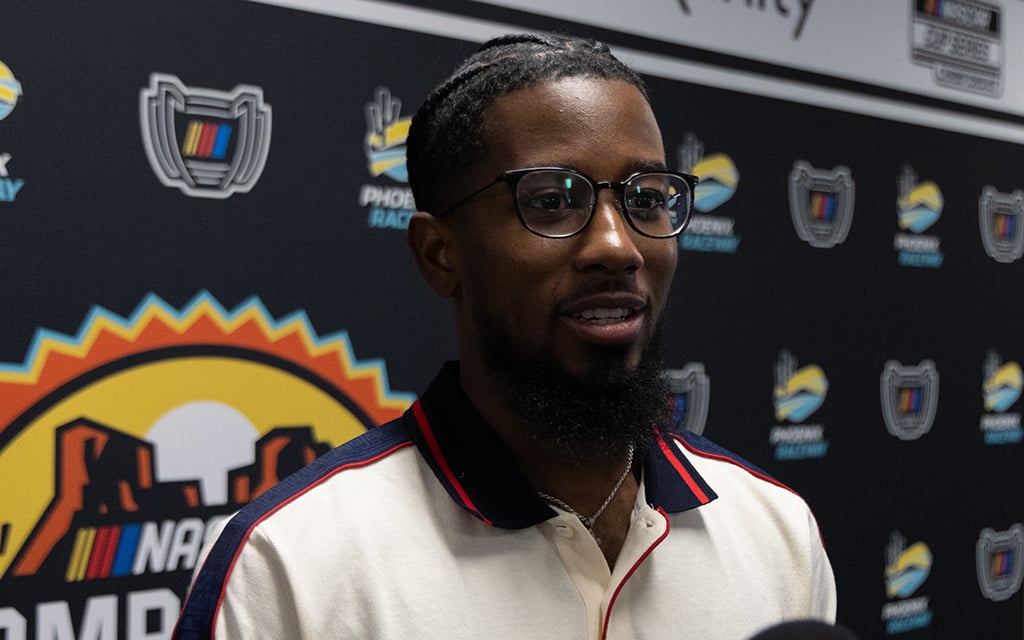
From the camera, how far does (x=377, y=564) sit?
30.6 inches

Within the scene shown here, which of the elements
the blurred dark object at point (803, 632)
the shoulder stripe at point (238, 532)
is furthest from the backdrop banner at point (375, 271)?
the blurred dark object at point (803, 632)

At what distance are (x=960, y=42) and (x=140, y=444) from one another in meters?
1.95

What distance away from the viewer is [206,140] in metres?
1.33

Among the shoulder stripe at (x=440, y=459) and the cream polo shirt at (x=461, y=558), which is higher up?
the shoulder stripe at (x=440, y=459)

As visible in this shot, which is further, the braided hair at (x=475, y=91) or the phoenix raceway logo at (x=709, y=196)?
the phoenix raceway logo at (x=709, y=196)

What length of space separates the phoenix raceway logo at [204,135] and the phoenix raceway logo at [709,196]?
782 millimetres

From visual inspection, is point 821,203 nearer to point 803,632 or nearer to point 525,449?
point 525,449

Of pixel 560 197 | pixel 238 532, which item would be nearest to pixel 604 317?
pixel 560 197

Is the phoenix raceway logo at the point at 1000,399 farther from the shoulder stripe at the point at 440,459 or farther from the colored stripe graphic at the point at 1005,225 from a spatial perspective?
the shoulder stripe at the point at 440,459

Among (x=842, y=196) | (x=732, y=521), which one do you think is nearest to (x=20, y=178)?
(x=732, y=521)

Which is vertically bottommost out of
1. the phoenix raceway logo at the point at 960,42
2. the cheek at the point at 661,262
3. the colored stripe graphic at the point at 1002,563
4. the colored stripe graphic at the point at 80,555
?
the colored stripe graphic at the point at 1002,563

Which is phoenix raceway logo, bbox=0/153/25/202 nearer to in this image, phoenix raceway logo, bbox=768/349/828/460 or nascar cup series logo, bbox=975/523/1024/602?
phoenix raceway logo, bbox=768/349/828/460

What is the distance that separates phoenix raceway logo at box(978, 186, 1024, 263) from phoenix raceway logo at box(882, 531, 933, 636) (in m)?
0.71

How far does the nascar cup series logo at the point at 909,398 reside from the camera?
6.86ft
